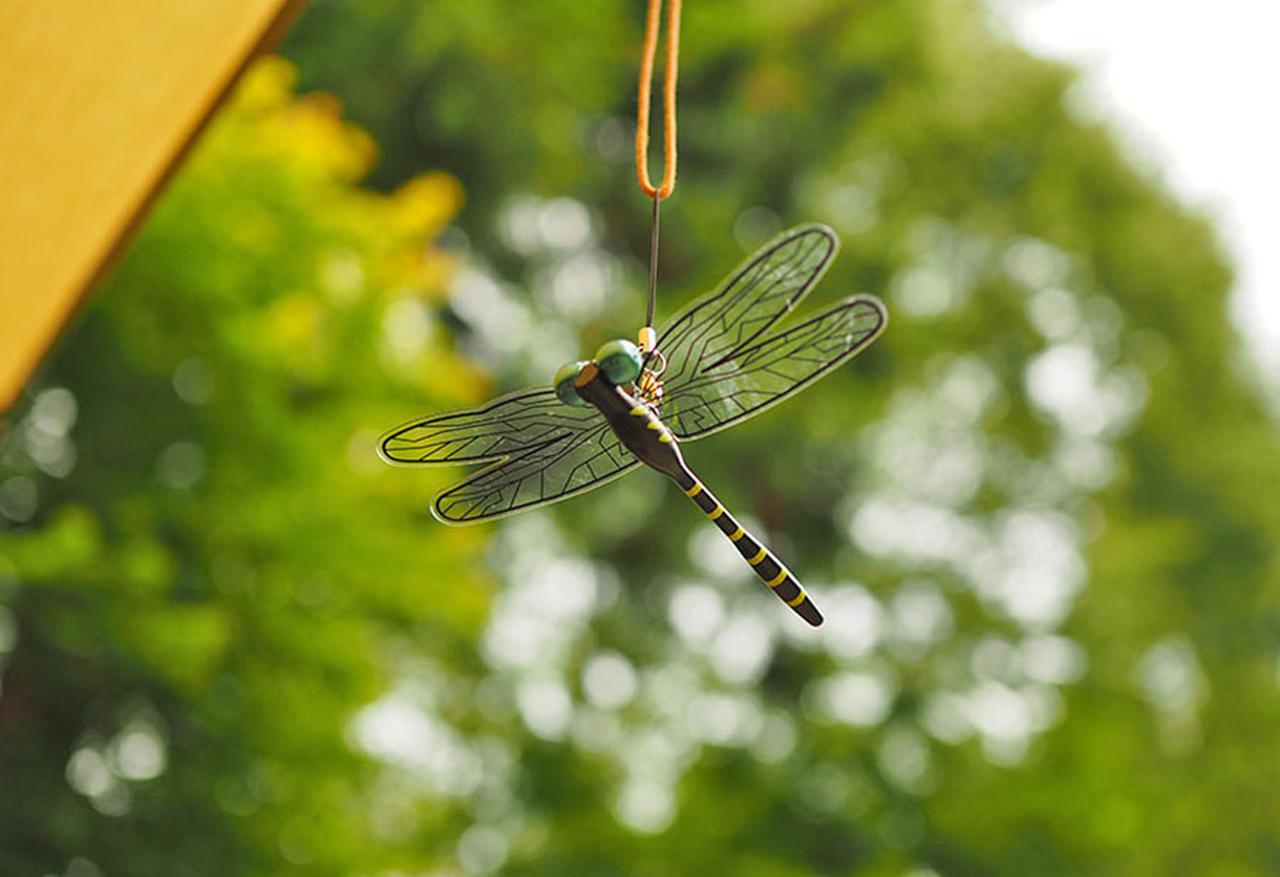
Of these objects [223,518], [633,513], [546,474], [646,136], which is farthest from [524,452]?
[633,513]

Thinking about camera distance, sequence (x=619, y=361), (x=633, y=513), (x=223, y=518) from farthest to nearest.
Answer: (x=633, y=513) → (x=223, y=518) → (x=619, y=361)

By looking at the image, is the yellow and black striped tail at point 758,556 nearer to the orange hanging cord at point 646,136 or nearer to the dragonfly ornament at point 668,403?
the dragonfly ornament at point 668,403

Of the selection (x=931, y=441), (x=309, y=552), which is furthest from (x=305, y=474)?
(x=931, y=441)

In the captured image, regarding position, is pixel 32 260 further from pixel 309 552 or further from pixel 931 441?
pixel 931 441

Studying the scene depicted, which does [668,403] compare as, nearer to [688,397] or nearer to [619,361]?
[688,397]

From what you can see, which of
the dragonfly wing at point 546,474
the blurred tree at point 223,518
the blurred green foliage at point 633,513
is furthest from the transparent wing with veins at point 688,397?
the blurred tree at point 223,518
